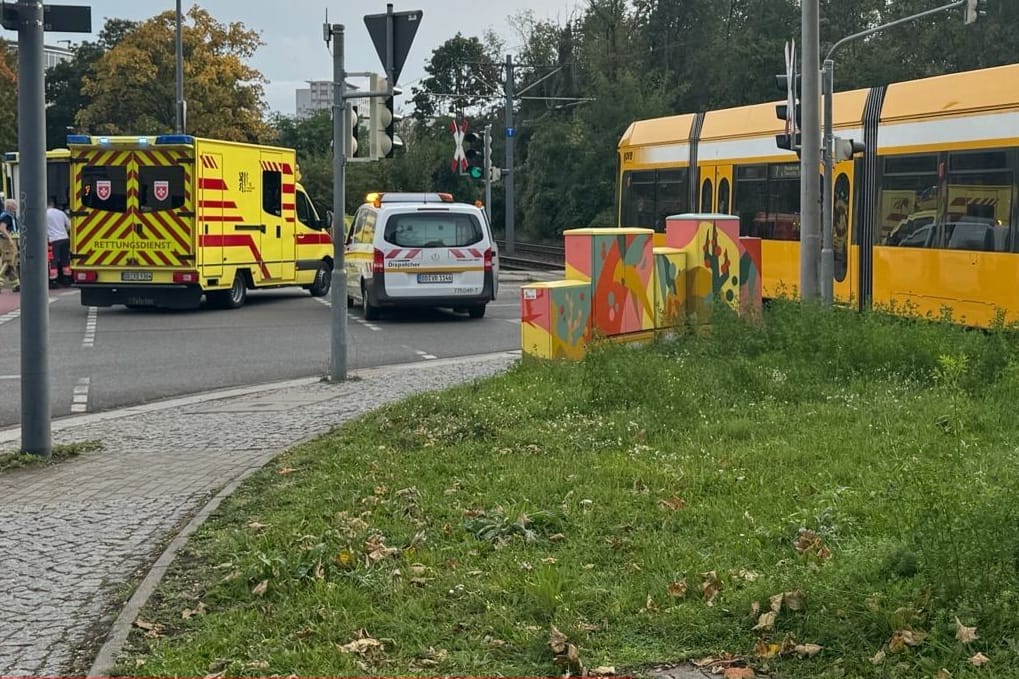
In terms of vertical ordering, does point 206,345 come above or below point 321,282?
below

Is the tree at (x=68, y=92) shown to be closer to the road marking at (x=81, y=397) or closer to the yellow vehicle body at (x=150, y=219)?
the yellow vehicle body at (x=150, y=219)

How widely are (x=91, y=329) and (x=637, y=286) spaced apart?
9.44 m

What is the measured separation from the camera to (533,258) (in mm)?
47125

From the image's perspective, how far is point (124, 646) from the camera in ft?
18.1

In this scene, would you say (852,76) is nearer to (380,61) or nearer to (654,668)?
(380,61)

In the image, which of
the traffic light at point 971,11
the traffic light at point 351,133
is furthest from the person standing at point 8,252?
the traffic light at point 971,11

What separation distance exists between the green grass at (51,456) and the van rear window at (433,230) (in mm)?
11235

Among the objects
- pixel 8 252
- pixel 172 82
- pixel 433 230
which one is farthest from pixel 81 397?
pixel 172 82

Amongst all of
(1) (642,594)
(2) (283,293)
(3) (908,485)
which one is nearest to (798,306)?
(3) (908,485)

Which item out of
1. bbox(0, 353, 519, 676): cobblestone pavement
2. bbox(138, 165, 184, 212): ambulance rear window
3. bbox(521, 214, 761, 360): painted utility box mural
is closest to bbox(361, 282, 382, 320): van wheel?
bbox(138, 165, 184, 212): ambulance rear window

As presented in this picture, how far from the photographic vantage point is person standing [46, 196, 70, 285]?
2903 centimetres

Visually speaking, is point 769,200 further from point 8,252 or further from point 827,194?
point 8,252

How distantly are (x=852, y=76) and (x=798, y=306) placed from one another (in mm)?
44832

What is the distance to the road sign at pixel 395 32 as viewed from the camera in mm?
13852
